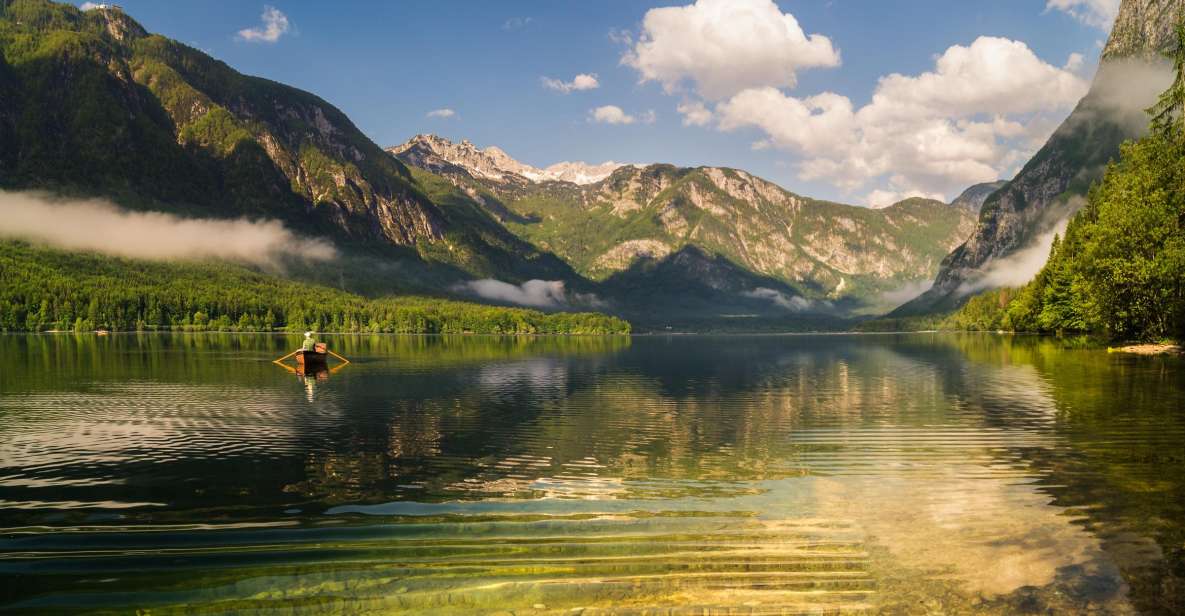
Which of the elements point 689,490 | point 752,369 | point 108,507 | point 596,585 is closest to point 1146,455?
point 689,490

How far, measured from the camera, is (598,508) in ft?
78.5

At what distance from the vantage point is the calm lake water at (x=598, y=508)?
1631 cm

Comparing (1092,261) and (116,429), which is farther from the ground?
(1092,261)

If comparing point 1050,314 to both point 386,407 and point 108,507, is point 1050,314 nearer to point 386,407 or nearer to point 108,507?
point 386,407

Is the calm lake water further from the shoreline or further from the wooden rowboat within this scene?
the shoreline

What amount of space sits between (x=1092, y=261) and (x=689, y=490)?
9963 centimetres

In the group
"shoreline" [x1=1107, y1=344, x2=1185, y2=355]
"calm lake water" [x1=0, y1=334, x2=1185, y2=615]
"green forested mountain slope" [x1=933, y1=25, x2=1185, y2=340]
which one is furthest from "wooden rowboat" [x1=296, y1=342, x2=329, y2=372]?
"shoreline" [x1=1107, y1=344, x2=1185, y2=355]

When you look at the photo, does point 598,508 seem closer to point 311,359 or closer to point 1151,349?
point 311,359

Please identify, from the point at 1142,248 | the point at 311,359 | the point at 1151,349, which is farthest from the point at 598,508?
the point at 1151,349

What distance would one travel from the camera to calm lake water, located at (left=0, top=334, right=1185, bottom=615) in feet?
53.5

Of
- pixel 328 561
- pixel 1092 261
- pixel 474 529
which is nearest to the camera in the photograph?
pixel 328 561

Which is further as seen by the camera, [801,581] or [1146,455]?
[1146,455]

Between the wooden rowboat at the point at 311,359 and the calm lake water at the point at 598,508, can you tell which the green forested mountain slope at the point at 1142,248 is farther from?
the wooden rowboat at the point at 311,359

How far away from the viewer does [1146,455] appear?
31422 mm
